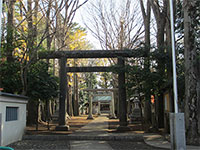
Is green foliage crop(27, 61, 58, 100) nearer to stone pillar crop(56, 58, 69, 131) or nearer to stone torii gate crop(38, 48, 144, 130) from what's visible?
stone pillar crop(56, 58, 69, 131)

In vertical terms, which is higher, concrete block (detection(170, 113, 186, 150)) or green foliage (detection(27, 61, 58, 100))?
green foliage (detection(27, 61, 58, 100))

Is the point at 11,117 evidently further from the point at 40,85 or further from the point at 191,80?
the point at 191,80

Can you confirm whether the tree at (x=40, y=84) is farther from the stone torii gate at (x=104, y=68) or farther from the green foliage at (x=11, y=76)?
the stone torii gate at (x=104, y=68)

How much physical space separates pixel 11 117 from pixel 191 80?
320 inches

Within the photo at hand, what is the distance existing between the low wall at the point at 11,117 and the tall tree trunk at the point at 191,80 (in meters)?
7.56

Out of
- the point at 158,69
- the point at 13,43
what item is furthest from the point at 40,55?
the point at 158,69

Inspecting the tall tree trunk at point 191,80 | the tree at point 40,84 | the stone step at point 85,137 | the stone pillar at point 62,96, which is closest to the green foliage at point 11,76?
the tree at point 40,84

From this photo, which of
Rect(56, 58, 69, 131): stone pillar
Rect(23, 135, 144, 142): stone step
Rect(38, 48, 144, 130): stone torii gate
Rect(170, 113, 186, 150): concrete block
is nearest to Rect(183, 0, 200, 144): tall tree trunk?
Rect(170, 113, 186, 150): concrete block

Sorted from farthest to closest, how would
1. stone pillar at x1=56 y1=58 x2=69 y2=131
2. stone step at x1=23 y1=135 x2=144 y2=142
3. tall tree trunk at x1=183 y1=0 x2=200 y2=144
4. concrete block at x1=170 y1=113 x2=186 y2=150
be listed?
1. stone pillar at x1=56 y1=58 x2=69 y2=131
2. stone step at x1=23 y1=135 x2=144 y2=142
3. tall tree trunk at x1=183 y1=0 x2=200 y2=144
4. concrete block at x1=170 y1=113 x2=186 y2=150

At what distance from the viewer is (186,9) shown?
394 inches

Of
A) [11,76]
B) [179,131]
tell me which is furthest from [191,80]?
[11,76]

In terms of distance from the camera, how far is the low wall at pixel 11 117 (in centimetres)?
985

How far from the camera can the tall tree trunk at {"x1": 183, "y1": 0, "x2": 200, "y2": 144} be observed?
9.40m

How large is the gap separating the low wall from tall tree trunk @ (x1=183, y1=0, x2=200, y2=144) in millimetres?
7557
